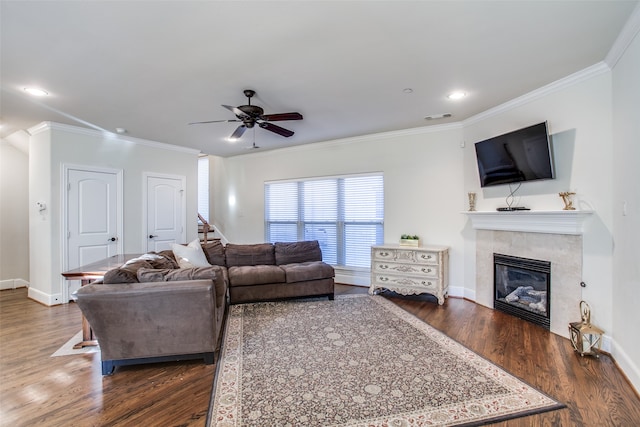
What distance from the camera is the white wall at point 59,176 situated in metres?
4.32

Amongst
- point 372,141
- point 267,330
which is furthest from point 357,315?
point 372,141

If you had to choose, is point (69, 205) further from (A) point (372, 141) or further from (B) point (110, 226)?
(A) point (372, 141)

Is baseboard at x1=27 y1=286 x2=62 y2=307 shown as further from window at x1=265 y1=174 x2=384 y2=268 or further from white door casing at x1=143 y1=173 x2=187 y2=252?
window at x1=265 y1=174 x2=384 y2=268

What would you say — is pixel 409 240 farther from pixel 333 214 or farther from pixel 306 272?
pixel 306 272

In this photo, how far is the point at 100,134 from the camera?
4.79m

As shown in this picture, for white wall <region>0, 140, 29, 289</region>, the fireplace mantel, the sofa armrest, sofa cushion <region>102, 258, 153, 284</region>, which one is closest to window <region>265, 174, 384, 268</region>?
the fireplace mantel

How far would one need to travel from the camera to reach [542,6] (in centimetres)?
197

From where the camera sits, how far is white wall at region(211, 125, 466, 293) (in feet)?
14.9

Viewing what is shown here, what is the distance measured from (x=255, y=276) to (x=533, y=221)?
11.4ft

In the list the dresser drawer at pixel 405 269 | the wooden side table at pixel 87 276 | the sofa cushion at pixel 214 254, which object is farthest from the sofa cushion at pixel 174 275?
the dresser drawer at pixel 405 269

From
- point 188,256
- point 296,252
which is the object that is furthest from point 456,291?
point 188,256

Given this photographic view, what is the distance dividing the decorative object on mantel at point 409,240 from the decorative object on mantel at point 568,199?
1.90 metres

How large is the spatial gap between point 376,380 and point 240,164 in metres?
5.43

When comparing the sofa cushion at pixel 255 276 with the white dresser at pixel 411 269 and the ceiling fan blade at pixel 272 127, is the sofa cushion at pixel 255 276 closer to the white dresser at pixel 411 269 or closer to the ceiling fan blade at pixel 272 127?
the white dresser at pixel 411 269
